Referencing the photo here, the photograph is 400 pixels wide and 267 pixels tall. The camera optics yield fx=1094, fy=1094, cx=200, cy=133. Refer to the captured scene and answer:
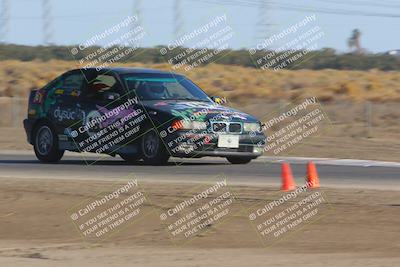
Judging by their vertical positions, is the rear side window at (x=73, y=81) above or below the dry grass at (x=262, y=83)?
above

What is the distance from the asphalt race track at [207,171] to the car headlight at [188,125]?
682 mm

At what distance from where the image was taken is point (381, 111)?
3716cm

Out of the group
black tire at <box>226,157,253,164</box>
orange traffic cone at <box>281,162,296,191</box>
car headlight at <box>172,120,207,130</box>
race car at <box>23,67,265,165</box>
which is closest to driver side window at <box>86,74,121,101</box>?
race car at <box>23,67,265,165</box>

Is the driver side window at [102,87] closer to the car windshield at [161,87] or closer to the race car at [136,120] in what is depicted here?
the race car at [136,120]

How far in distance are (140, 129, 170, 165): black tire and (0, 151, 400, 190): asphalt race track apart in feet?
0.52

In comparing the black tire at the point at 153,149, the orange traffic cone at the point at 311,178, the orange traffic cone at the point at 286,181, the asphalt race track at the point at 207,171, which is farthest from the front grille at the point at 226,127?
the orange traffic cone at the point at 286,181

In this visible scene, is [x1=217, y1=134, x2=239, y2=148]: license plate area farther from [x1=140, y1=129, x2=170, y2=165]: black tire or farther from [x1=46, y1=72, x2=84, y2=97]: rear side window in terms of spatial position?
[x1=46, y1=72, x2=84, y2=97]: rear side window

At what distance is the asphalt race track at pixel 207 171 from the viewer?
16078 millimetres

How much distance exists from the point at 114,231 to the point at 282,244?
6.52 ft

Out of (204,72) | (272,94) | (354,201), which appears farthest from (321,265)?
(204,72)

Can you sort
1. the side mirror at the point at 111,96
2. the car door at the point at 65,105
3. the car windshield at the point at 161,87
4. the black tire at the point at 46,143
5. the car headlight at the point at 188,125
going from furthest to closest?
the black tire at the point at 46,143
the car door at the point at 65,105
the car windshield at the point at 161,87
the side mirror at the point at 111,96
the car headlight at the point at 188,125

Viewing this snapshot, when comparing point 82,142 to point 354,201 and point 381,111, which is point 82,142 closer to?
point 354,201

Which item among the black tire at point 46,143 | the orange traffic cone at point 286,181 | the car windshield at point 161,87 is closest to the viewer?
the orange traffic cone at point 286,181

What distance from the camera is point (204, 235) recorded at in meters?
11.1
